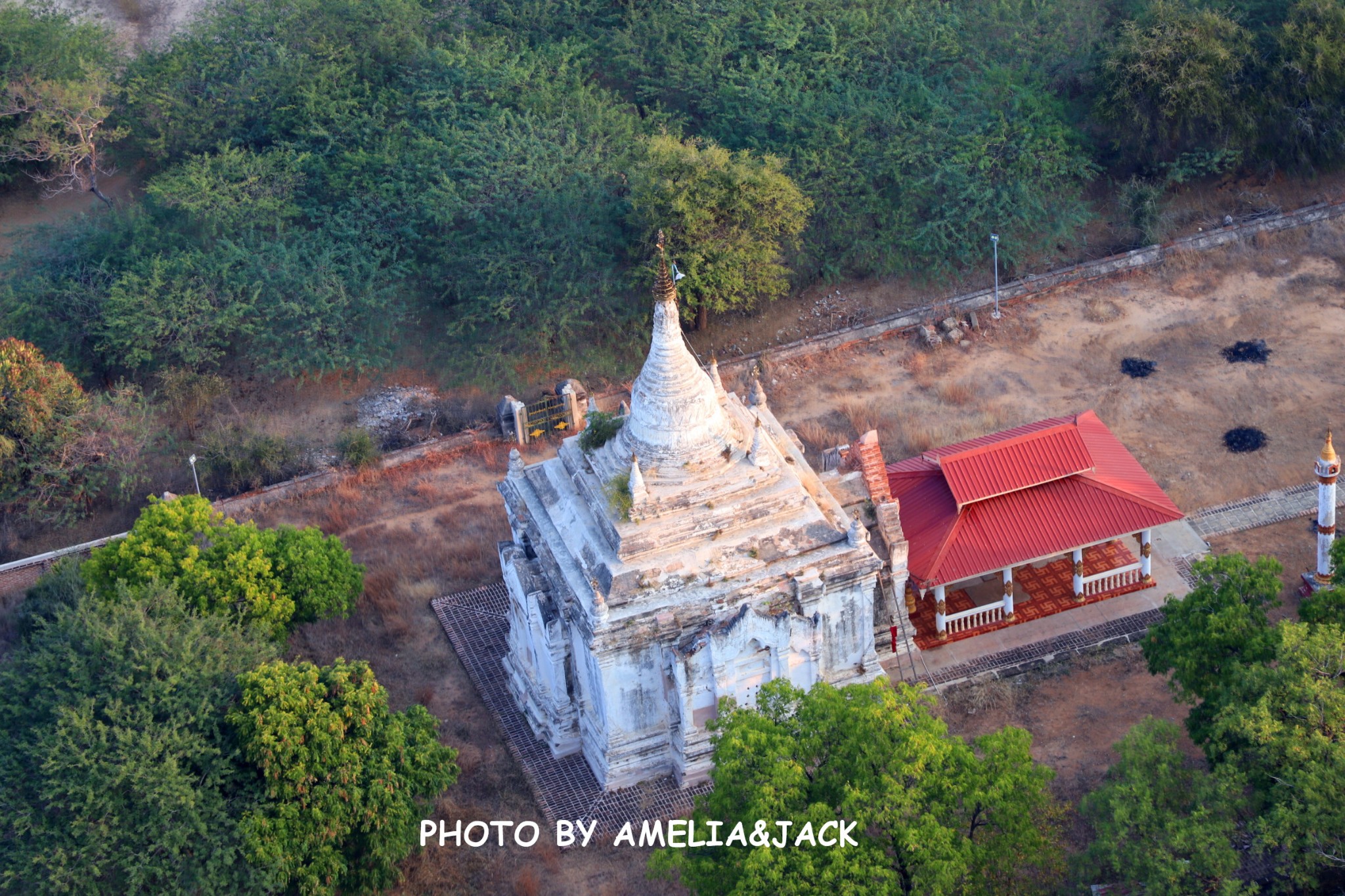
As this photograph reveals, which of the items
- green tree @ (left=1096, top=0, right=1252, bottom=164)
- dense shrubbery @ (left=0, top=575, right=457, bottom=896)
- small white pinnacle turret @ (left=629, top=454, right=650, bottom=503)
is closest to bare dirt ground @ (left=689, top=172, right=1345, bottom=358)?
green tree @ (left=1096, top=0, right=1252, bottom=164)

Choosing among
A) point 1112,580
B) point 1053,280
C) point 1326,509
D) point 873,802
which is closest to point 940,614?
point 1112,580

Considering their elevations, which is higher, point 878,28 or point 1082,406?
point 878,28

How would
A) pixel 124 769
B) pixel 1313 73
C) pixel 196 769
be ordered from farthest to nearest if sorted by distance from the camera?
pixel 1313 73
pixel 196 769
pixel 124 769

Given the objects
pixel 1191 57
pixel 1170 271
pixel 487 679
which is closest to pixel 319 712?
pixel 487 679

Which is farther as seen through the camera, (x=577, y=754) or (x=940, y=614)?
(x=940, y=614)

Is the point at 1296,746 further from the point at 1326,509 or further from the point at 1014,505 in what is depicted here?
the point at 1014,505

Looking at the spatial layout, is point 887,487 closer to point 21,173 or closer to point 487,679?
point 487,679

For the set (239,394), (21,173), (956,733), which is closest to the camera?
(956,733)

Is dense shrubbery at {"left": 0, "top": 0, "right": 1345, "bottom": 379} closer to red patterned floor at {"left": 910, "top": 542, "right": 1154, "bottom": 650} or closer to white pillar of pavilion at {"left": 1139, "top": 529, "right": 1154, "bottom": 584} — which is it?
red patterned floor at {"left": 910, "top": 542, "right": 1154, "bottom": 650}
